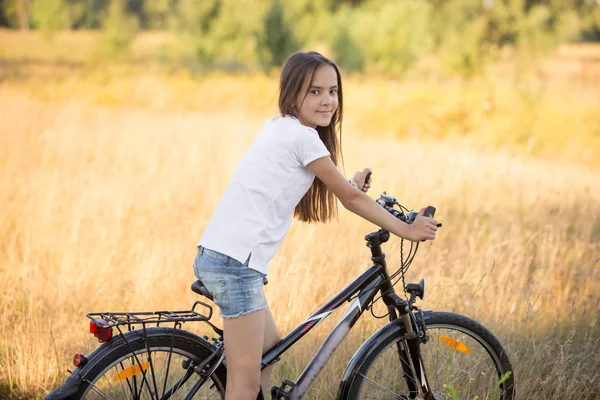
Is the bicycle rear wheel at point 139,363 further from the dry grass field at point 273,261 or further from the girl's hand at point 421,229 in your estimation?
the dry grass field at point 273,261

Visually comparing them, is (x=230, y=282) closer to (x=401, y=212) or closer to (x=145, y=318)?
(x=145, y=318)

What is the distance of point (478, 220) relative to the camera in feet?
22.5

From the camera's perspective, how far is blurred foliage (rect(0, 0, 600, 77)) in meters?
26.5

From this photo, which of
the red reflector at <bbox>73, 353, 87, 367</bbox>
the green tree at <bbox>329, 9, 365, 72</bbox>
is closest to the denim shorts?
the red reflector at <bbox>73, 353, 87, 367</bbox>

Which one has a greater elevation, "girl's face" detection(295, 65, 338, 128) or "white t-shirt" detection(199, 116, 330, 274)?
"girl's face" detection(295, 65, 338, 128)

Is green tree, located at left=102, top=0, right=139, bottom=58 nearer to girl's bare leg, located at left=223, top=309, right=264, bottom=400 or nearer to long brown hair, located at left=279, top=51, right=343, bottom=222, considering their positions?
long brown hair, located at left=279, top=51, right=343, bottom=222

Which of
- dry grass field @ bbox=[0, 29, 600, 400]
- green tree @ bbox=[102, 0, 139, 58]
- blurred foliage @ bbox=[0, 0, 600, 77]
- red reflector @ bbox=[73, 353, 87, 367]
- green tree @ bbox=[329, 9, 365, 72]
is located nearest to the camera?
red reflector @ bbox=[73, 353, 87, 367]

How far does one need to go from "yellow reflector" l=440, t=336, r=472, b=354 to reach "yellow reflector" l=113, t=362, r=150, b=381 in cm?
130

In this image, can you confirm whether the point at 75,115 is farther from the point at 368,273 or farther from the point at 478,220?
the point at 368,273

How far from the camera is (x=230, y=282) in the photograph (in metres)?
2.72

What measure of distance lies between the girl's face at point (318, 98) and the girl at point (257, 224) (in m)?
0.02

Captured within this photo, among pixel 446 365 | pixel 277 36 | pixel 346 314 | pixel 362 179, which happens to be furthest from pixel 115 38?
pixel 346 314

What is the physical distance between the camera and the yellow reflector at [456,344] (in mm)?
3150

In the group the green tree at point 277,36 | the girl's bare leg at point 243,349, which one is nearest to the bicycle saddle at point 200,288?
the girl's bare leg at point 243,349
